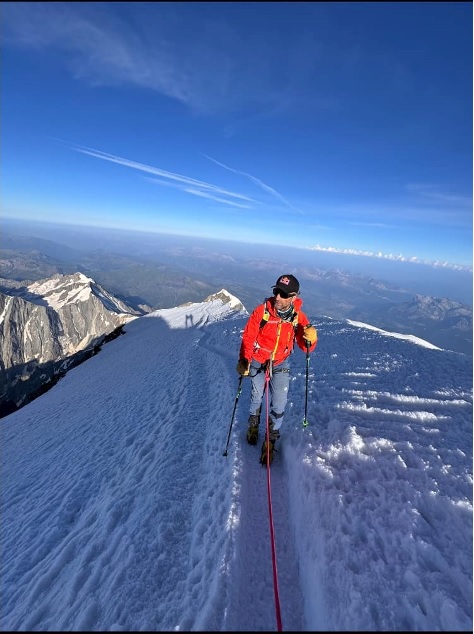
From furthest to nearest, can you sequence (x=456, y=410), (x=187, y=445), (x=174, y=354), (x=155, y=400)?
(x=174, y=354) < (x=155, y=400) < (x=187, y=445) < (x=456, y=410)

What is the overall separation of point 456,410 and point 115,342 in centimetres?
3822

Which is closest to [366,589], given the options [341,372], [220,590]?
[220,590]

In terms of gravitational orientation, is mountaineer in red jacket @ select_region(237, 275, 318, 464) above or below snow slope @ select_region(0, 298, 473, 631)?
above

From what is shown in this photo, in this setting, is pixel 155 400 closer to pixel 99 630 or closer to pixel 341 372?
pixel 341 372

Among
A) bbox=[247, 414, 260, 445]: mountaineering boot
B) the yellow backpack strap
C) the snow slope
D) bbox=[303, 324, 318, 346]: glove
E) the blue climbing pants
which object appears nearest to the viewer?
the snow slope

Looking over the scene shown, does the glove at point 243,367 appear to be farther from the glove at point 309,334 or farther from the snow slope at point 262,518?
the snow slope at point 262,518

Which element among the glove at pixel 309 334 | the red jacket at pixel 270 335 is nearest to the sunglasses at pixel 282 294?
the red jacket at pixel 270 335

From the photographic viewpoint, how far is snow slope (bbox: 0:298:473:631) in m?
4.53

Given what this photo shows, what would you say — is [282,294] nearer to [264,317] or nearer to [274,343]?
[264,317]

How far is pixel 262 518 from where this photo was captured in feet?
20.7

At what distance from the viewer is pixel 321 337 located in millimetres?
19172

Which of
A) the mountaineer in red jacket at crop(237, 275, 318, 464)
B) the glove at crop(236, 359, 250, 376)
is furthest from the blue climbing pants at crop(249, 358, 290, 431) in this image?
the glove at crop(236, 359, 250, 376)

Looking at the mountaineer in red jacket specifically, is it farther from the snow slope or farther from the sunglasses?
the snow slope

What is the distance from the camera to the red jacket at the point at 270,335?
7.48 meters
